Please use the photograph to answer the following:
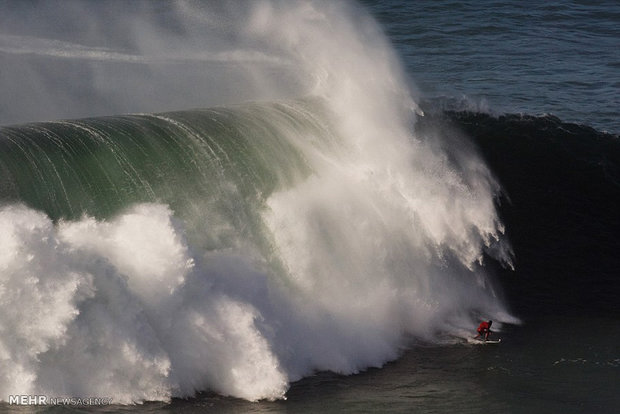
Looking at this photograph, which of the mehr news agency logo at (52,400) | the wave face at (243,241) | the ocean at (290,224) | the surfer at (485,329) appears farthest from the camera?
the surfer at (485,329)

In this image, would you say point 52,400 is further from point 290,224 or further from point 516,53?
point 516,53

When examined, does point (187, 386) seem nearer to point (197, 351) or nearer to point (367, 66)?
point (197, 351)

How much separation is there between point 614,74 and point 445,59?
4.57 metres

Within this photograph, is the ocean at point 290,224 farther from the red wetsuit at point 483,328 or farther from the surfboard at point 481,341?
the red wetsuit at point 483,328

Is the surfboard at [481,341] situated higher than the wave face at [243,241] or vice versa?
the wave face at [243,241]

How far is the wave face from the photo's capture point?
474 inches

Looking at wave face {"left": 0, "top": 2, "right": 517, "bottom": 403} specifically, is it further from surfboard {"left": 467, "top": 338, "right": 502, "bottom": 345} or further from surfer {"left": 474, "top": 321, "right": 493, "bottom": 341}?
surfer {"left": 474, "top": 321, "right": 493, "bottom": 341}

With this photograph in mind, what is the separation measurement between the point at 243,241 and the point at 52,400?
417 centimetres

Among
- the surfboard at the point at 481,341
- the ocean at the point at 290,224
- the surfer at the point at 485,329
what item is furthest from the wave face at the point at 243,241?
the surfer at the point at 485,329

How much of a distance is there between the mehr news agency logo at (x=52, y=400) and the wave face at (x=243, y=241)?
4.0 inches

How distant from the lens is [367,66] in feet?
65.6

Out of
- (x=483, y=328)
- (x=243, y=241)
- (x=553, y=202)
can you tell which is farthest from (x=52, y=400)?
(x=553, y=202)

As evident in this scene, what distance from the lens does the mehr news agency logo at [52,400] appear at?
11.5 metres

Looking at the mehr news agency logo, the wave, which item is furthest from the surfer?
the mehr news agency logo
